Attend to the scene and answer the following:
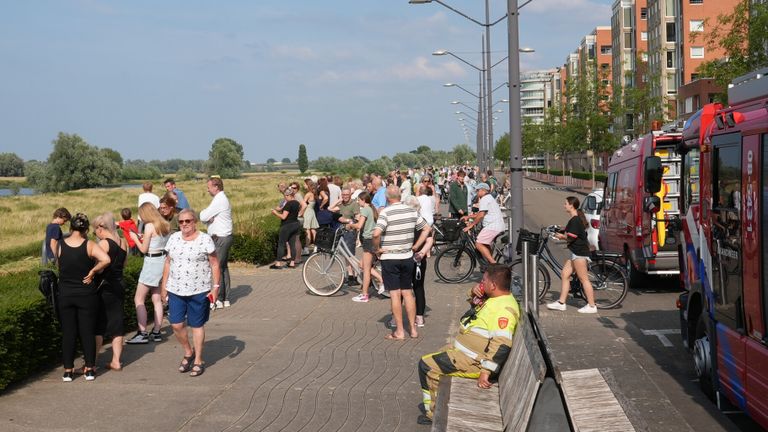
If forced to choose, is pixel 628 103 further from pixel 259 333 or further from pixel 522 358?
pixel 522 358

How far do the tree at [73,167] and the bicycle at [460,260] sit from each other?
102 metres

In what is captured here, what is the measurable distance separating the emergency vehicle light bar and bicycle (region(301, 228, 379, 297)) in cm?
763

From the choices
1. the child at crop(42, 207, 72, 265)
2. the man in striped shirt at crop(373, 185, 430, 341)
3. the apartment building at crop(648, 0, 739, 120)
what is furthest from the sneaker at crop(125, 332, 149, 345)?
the apartment building at crop(648, 0, 739, 120)

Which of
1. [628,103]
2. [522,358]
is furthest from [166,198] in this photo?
[628,103]

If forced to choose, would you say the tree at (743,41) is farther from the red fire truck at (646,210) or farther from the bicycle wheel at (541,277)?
the bicycle wheel at (541,277)

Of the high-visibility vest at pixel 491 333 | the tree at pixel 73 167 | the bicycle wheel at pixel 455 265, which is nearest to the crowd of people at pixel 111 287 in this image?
the high-visibility vest at pixel 491 333

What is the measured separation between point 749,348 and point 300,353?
16.0 ft

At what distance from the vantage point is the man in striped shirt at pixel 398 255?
34.0ft

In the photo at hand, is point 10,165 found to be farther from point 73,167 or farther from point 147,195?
point 147,195

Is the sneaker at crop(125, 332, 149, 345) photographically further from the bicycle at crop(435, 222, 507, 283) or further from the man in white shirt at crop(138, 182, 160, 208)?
the bicycle at crop(435, 222, 507, 283)

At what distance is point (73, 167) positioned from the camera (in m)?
113

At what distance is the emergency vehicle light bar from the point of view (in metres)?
6.84

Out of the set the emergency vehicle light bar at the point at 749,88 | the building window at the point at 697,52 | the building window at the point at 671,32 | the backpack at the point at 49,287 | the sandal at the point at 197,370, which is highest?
the building window at the point at 671,32

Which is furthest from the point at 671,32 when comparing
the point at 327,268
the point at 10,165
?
the point at 10,165
